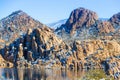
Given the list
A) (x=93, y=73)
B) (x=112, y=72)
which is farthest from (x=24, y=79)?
(x=93, y=73)

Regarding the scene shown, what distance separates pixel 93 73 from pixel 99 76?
305 centimetres

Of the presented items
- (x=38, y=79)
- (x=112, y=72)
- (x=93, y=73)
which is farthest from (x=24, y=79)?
(x=93, y=73)

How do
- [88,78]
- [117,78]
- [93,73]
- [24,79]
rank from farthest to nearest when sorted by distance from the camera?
[24,79], [117,78], [93,73], [88,78]

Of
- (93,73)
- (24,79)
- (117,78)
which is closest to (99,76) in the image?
(93,73)

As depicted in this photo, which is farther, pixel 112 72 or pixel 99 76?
pixel 112 72

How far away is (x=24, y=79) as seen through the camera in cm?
16375

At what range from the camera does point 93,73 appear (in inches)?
4294

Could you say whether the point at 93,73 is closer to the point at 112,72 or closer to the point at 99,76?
the point at 99,76

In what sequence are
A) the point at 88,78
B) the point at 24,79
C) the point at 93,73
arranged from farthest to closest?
the point at 24,79, the point at 93,73, the point at 88,78

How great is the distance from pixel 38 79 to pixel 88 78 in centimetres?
6943

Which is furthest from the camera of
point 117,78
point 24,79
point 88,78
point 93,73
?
point 24,79

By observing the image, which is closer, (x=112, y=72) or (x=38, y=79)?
(x=112, y=72)

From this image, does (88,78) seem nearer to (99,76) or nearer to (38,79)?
(99,76)

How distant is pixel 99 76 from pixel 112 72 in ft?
163
